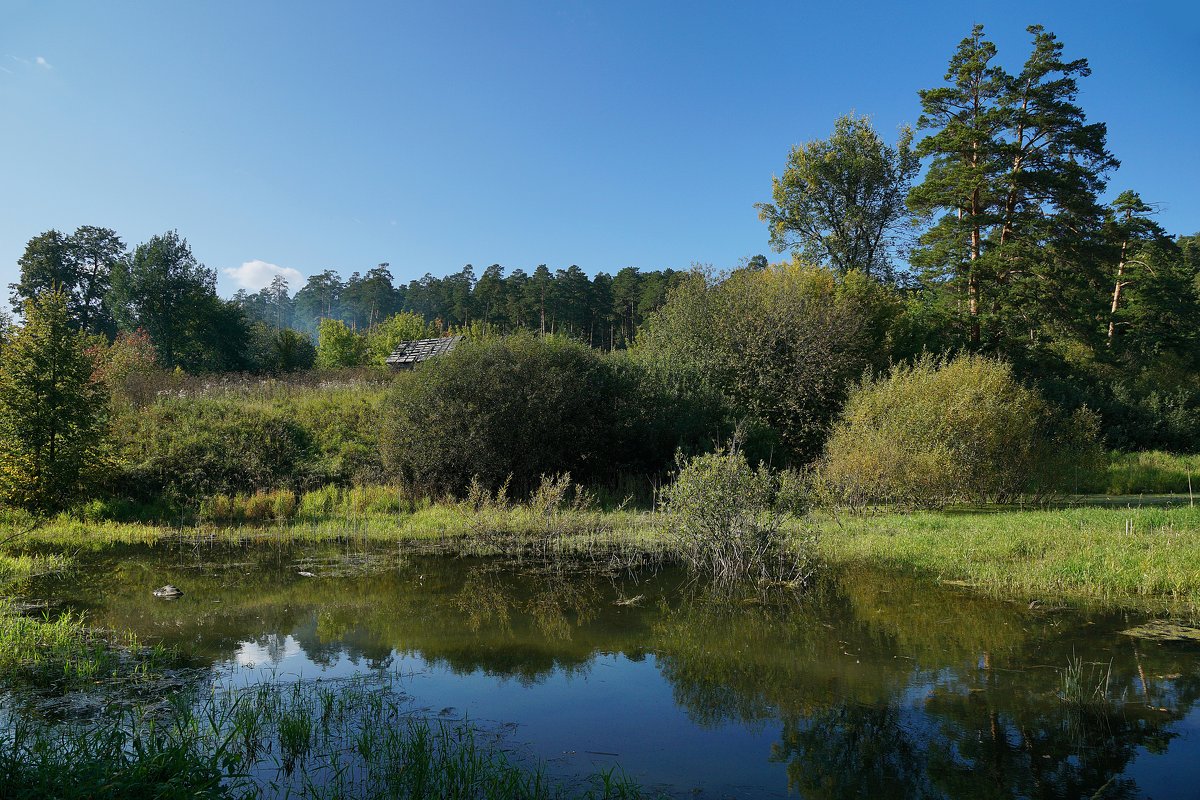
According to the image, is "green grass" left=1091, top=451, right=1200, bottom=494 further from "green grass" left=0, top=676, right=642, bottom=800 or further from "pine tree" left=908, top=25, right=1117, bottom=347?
"green grass" left=0, top=676, right=642, bottom=800

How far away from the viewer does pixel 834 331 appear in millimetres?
26469

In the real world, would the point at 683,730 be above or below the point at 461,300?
below

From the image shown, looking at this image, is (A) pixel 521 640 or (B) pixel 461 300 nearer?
(A) pixel 521 640

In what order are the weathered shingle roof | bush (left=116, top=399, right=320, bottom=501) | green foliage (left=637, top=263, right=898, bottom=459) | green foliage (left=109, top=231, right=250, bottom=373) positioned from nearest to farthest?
bush (left=116, top=399, right=320, bottom=501) < green foliage (left=637, top=263, right=898, bottom=459) < the weathered shingle roof < green foliage (left=109, top=231, right=250, bottom=373)

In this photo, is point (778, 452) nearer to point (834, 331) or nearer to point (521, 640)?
point (834, 331)

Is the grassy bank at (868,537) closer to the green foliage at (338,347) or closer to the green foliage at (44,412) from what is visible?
the green foliage at (44,412)

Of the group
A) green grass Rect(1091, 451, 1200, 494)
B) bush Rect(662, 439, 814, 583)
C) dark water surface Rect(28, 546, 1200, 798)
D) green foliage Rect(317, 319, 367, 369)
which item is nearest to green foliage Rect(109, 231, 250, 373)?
green foliage Rect(317, 319, 367, 369)

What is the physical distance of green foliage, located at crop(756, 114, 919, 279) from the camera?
135 feet

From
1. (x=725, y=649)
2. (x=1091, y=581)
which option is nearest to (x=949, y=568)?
(x=1091, y=581)

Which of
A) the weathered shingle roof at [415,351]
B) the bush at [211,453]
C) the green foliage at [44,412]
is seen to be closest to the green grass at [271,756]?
the green foliage at [44,412]

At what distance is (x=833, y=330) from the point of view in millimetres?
26422

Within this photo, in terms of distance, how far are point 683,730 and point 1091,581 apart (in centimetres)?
872

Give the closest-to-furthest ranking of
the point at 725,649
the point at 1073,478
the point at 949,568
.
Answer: the point at 725,649
the point at 949,568
the point at 1073,478

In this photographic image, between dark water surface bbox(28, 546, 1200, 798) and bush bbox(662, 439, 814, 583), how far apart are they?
0.96 meters
